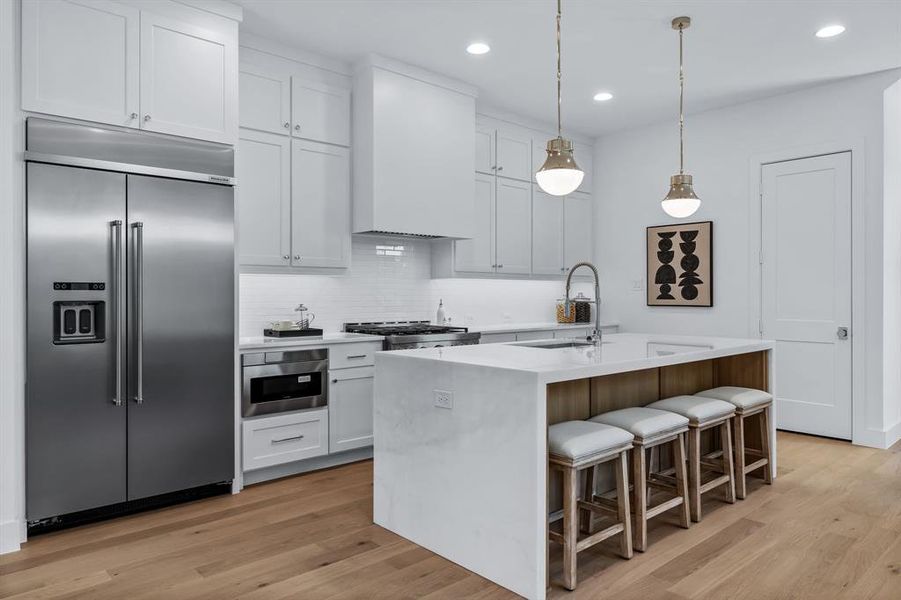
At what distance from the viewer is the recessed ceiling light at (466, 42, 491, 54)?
4.17 metres

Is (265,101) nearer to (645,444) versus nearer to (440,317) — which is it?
(440,317)

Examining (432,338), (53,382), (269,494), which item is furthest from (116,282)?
(432,338)

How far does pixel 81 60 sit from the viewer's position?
3047 millimetres

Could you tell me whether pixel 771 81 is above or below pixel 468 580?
above

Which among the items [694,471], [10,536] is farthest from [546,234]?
[10,536]

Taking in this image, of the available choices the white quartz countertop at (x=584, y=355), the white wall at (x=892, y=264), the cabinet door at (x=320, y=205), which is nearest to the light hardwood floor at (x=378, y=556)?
the white quartz countertop at (x=584, y=355)

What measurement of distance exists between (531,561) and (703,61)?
383 centimetres

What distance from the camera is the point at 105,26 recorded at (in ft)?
10.3

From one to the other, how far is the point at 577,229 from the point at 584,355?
3.72 metres

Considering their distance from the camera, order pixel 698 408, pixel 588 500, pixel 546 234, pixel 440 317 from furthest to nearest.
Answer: pixel 546 234
pixel 440 317
pixel 698 408
pixel 588 500

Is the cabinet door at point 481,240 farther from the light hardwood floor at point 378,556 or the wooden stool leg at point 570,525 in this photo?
the wooden stool leg at point 570,525

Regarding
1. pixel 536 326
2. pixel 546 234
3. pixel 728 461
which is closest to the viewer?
pixel 728 461

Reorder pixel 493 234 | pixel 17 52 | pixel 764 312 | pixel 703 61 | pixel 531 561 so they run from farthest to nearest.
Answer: pixel 493 234 → pixel 764 312 → pixel 703 61 → pixel 17 52 → pixel 531 561

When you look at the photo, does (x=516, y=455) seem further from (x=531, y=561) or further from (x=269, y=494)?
(x=269, y=494)
